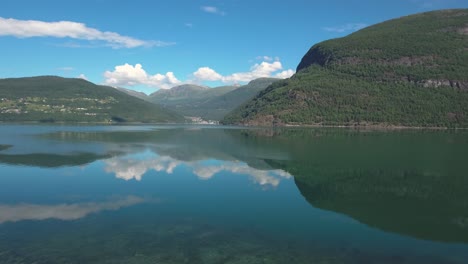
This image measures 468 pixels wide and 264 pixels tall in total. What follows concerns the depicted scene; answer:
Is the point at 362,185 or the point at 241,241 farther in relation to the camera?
the point at 362,185

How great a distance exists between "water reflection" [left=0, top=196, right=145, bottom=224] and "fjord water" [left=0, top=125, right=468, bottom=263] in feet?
0.25

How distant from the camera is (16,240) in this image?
71.8ft

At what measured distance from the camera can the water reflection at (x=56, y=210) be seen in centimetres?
2730

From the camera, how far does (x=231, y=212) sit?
30.1m

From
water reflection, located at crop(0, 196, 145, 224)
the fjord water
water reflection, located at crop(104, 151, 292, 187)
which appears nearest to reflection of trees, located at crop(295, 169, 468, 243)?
the fjord water

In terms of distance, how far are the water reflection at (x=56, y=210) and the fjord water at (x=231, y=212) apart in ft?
0.25

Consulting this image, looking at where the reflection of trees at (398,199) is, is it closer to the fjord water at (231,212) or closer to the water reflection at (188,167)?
the fjord water at (231,212)

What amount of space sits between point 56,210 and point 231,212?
46.3 ft

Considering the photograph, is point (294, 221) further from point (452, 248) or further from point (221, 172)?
point (221, 172)

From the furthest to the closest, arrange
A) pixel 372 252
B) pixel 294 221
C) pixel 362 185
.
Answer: pixel 362 185 → pixel 294 221 → pixel 372 252

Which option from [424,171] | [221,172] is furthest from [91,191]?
[424,171]

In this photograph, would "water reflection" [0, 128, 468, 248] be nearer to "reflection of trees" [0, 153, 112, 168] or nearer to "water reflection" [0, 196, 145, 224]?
"reflection of trees" [0, 153, 112, 168]

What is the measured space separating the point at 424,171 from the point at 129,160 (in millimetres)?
45401

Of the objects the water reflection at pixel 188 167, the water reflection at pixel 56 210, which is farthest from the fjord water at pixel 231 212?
the water reflection at pixel 188 167
